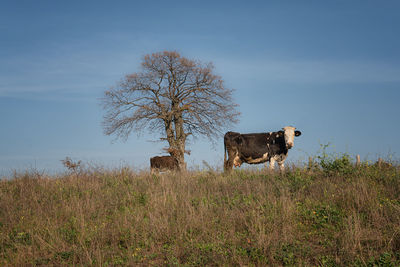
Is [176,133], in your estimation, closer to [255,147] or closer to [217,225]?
[255,147]

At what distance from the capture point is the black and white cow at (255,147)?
53.5 feet

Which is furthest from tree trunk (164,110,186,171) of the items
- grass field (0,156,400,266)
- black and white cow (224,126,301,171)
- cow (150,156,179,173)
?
grass field (0,156,400,266)

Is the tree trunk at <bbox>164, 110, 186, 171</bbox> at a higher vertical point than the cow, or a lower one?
higher

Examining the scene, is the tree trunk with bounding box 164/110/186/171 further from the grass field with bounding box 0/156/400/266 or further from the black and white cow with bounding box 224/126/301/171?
the grass field with bounding box 0/156/400/266

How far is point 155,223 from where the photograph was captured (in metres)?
7.05

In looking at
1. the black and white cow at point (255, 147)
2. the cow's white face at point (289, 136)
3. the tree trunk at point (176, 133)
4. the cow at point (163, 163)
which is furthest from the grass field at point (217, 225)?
the tree trunk at point (176, 133)

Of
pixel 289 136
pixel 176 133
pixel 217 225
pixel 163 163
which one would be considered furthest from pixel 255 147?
pixel 176 133

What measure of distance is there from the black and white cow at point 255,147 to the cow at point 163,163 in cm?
618

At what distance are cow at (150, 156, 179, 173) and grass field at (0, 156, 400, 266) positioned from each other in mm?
10987

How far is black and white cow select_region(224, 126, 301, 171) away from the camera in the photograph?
16.3m

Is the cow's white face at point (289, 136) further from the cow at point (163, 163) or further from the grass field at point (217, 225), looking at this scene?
the cow at point (163, 163)

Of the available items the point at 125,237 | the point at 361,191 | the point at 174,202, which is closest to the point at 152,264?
the point at 125,237

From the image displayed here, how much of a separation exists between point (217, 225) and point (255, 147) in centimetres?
984

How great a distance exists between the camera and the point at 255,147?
16516 mm
